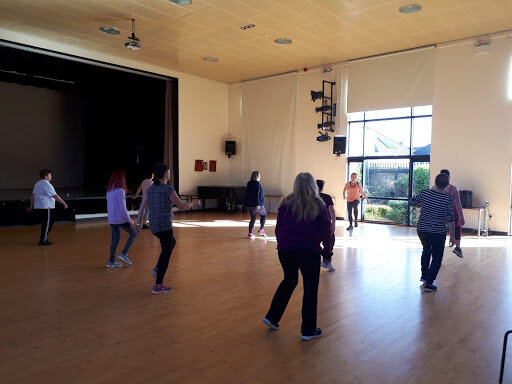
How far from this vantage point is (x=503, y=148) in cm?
898

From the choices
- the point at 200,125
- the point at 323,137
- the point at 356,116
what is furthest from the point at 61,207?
the point at 356,116

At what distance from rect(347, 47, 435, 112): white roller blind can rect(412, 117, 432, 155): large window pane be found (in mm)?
481

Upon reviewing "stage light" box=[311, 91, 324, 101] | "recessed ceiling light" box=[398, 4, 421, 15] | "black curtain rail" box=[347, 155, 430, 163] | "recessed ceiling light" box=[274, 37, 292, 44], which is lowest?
"black curtain rail" box=[347, 155, 430, 163]

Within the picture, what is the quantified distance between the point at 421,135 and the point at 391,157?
3.07ft

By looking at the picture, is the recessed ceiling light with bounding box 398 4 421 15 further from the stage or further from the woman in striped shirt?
the stage

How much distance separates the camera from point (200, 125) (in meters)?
13.7

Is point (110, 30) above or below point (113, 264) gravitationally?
above

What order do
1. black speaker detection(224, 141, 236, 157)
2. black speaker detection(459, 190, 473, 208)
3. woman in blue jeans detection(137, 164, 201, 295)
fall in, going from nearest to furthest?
1. woman in blue jeans detection(137, 164, 201, 295)
2. black speaker detection(459, 190, 473, 208)
3. black speaker detection(224, 141, 236, 157)

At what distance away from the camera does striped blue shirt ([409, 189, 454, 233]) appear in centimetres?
455

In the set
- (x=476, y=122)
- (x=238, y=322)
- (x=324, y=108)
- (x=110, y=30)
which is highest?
(x=110, y=30)

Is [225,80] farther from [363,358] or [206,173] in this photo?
[363,358]

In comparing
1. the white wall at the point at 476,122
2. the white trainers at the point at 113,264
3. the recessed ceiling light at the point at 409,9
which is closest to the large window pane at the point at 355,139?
the white wall at the point at 476,122

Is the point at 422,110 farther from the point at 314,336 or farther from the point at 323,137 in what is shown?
the point at 314,336

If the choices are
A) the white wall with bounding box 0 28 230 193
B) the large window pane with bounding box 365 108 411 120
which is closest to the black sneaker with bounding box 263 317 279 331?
the large window pane with bounding box 365 108 411 120
